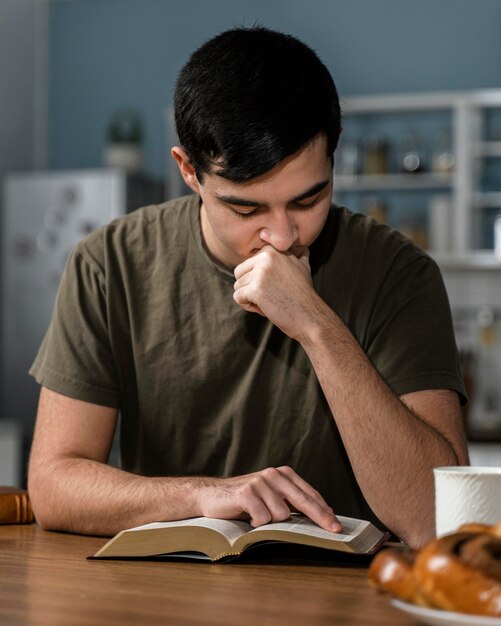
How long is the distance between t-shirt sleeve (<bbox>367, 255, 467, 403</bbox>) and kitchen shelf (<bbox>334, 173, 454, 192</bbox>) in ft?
10.8

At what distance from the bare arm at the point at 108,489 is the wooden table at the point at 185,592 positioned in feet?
0.25

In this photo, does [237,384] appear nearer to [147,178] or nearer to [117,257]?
[117,257]

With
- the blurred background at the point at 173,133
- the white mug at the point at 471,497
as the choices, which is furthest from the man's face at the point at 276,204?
the blurred background at the point at 173,133

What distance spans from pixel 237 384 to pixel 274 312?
0.78 feet

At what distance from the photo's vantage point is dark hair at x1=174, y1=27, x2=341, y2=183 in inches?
63.0

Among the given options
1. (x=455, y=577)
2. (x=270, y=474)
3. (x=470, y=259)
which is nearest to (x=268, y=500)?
(x=270, y=474)

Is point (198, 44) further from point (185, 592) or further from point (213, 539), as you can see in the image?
point (185, 592)

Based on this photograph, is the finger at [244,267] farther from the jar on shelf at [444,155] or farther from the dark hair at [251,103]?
the jar on shelf at [444,155]

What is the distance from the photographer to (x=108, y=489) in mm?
1610

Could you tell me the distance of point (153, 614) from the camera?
1.07 m

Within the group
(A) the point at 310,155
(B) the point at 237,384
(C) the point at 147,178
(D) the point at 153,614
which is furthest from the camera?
(C) the point at 147,178

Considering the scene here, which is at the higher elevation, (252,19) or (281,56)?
(252,19)

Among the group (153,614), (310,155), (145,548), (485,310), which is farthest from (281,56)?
(485,310)

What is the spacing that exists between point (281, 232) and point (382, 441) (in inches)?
14.0
